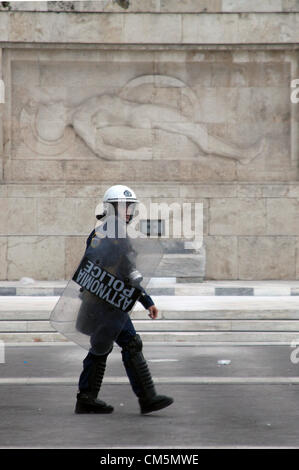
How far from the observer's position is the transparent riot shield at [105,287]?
7.43 m

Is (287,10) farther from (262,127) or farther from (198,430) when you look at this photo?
(198,430)

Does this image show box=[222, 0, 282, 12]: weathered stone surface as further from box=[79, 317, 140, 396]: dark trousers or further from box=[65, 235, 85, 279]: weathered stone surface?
box=[79, 317, 140, 396]: dark trousers

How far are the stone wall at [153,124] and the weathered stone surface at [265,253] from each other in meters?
0.02

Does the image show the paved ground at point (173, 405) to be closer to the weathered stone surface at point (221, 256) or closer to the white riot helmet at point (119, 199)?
the white riot helmet at point (119, 199)

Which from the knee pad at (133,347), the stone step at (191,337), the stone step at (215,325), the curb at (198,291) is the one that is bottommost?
the stone step at (191,337)

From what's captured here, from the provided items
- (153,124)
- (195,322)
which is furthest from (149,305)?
(153,124)

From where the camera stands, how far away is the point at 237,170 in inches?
811

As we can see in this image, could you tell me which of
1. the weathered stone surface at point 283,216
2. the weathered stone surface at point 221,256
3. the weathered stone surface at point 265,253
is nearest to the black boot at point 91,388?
the weathered stone surface at point 221,256

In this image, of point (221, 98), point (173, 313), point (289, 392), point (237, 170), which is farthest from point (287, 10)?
point (289, 392)

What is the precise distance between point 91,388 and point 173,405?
2.56 feet

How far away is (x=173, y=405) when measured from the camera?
310 inches

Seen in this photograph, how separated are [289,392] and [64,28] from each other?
1300 cm

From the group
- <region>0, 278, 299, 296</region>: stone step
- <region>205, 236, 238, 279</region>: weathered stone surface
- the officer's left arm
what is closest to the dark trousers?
the officer's left arm

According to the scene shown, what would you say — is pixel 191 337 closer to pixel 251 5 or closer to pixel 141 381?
pixel 141 381
